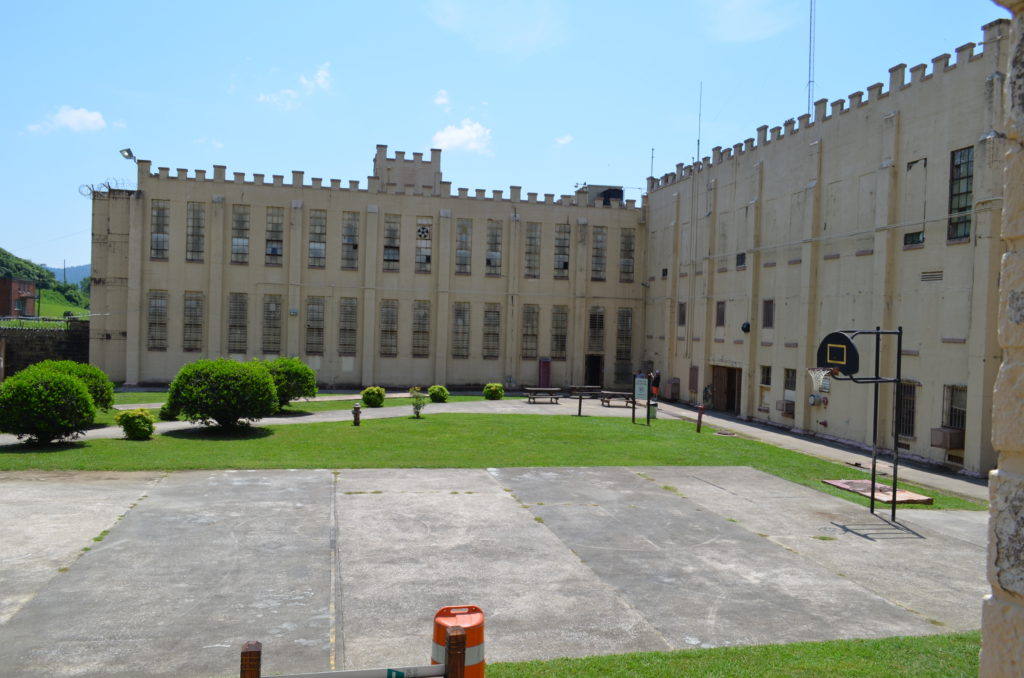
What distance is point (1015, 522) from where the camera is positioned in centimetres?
274

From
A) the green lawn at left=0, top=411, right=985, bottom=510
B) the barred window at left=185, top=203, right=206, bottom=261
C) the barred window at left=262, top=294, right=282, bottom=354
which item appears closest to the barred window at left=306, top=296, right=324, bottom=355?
the barred window at left=262, top=294, right=282, bottom=354

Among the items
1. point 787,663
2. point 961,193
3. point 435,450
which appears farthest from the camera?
point 961,193

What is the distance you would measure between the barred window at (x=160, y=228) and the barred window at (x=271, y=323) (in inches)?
223

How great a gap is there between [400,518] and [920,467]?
1613 cm

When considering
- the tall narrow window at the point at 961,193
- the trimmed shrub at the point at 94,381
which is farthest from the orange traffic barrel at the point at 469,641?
the tall narrow window at the point at 961,193

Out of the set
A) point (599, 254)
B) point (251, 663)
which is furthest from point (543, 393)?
point (251, 663)

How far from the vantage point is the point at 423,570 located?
10.3 m

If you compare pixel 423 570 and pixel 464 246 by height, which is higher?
pixel 464 246

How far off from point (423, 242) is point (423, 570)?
3421 cm

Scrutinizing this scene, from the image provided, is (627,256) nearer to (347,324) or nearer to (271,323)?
(347,324)

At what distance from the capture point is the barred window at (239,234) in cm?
Answer: 4125

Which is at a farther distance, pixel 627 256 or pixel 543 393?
pixel 627 256

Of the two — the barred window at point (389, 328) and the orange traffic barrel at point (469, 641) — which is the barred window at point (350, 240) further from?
the orange traffic barrel at point (469, 641)

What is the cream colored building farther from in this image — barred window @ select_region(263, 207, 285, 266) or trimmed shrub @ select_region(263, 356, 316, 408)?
trimmed shrub @ select_region(263, 356, 316, 408)
